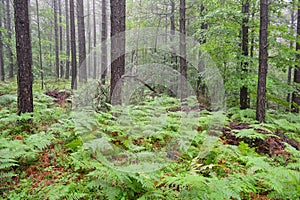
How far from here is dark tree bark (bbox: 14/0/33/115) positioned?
5203 mm

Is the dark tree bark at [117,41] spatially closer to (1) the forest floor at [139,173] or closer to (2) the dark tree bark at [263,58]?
(1) the forest floor at [139,173]

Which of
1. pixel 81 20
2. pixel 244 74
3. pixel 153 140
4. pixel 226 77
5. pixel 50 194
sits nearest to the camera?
pixel 50 194

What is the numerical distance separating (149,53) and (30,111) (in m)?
8.22

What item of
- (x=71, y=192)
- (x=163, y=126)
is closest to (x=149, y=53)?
(x=163, y=126)

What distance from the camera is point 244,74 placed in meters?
8.12

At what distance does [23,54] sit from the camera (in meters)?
5.39

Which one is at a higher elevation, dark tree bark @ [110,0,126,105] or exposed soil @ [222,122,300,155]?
dark tree bark @ [110,0,126,105]

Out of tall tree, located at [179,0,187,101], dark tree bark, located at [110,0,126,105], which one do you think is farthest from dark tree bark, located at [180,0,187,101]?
dark tree bark, located at [110,0,126,105]

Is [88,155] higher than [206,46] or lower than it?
lower

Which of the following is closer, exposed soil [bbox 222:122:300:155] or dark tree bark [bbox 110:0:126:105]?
exposed soil [bbox 222:122:300:155]

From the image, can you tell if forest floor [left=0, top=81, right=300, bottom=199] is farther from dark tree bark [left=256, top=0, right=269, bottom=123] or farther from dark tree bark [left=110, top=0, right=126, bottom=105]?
dark tree bark [left=110, top=0, right=126, bottom=105]

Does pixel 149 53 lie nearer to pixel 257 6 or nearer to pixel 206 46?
pixel 206 46

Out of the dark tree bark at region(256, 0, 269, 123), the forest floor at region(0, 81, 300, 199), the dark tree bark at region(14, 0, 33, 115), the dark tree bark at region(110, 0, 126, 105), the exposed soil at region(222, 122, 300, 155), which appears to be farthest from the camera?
the dark tree bark at region(256, 0, 269, 123)

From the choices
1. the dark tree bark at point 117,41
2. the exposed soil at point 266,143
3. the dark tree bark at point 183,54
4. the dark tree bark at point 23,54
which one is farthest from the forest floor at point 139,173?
the dark tree bark at point 183,54
